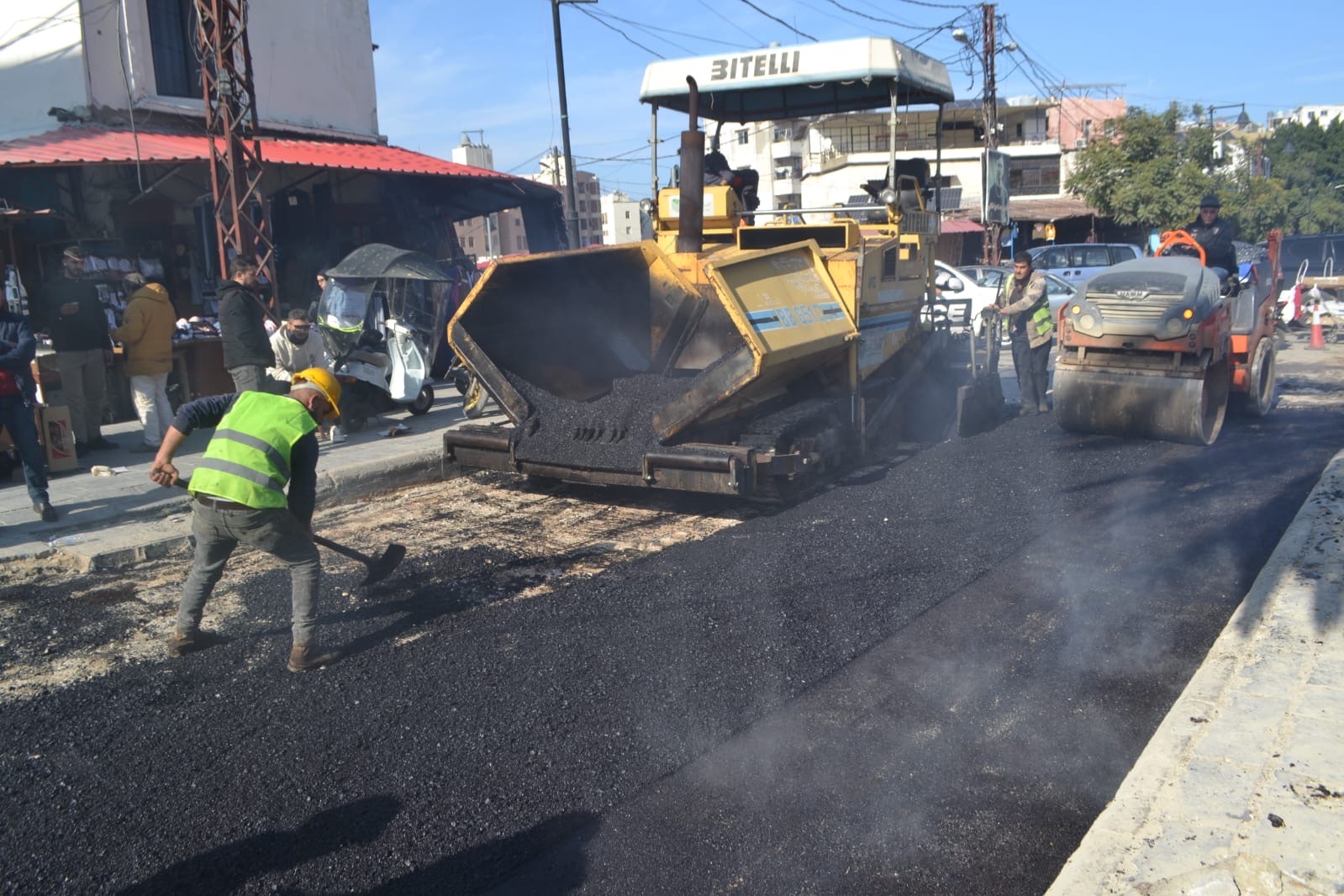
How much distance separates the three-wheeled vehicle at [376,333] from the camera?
9.86m

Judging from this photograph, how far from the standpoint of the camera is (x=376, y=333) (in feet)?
33.9

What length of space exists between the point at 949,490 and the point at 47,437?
6.49m

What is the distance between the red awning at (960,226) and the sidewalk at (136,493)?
28295mm

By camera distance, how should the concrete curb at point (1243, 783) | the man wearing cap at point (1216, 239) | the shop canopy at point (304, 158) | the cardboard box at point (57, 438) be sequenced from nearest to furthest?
the concrete curb at point (1243, 783), the cardboard box at point (57, 438), the man wearing cap at point (1216, 239), the shop canopy at point (304, 158)

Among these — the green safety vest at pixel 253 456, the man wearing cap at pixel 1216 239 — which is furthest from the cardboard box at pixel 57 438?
the man wearing cap at pixel 1216 239

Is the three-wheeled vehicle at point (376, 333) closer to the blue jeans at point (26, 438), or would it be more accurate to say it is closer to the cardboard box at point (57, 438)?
the cardboard box at point (57, 438)

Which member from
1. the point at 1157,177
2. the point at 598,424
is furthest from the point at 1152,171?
the point at 598,424

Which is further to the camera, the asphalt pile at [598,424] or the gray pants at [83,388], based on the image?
the gray pants at [83,388]

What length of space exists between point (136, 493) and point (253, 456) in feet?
12.4

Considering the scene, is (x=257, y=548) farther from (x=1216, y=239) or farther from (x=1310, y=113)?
(x=1310, y=113)

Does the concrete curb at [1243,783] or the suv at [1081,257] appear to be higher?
the suv at [1081,257]

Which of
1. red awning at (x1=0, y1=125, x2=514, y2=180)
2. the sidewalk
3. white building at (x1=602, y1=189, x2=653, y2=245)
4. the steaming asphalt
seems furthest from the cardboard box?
white building at (x1=602, y1=189, x2=653, y2=245)

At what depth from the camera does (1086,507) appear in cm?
620

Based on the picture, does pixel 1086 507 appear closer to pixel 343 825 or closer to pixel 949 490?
pixel 949 490
